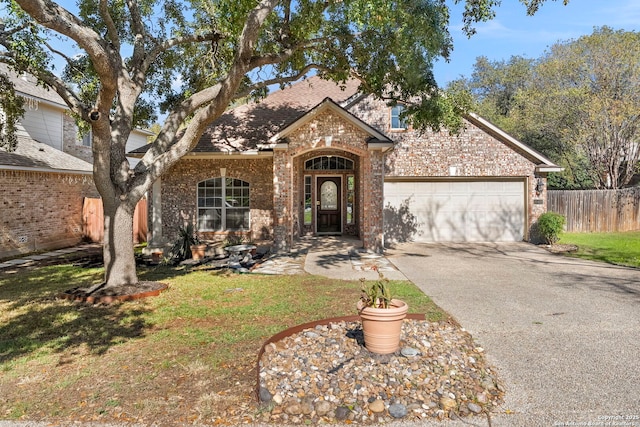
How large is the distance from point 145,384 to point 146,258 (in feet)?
29.9

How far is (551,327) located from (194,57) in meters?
11.2

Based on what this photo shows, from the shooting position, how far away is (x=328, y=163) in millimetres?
14961

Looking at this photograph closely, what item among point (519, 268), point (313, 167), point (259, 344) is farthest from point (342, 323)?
point (313, 167)

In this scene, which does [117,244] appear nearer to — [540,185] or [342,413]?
[342,413]

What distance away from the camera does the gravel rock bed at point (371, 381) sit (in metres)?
3.52

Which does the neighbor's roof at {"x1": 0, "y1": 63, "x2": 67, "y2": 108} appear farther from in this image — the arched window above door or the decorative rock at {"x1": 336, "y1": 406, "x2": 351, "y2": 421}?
the decorative rock at {"x1": 336, "y1": 406, "x2": 351, "y2": 421}

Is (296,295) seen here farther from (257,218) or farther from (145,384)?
(257,218)

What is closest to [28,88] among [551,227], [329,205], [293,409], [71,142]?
[71,142]

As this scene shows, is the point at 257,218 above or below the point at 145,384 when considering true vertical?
above

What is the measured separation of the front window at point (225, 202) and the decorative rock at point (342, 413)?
1072 centimetres

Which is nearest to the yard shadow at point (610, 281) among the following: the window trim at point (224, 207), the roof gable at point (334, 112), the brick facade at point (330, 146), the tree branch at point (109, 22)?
the brick facade at point (330, 146)

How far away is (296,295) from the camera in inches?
297

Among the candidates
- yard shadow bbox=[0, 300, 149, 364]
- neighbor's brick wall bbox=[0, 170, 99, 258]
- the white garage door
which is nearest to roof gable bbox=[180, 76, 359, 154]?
the white garage door

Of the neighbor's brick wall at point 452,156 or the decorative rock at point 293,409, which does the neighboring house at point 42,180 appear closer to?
the neighbor's brick wall at point 452,156
